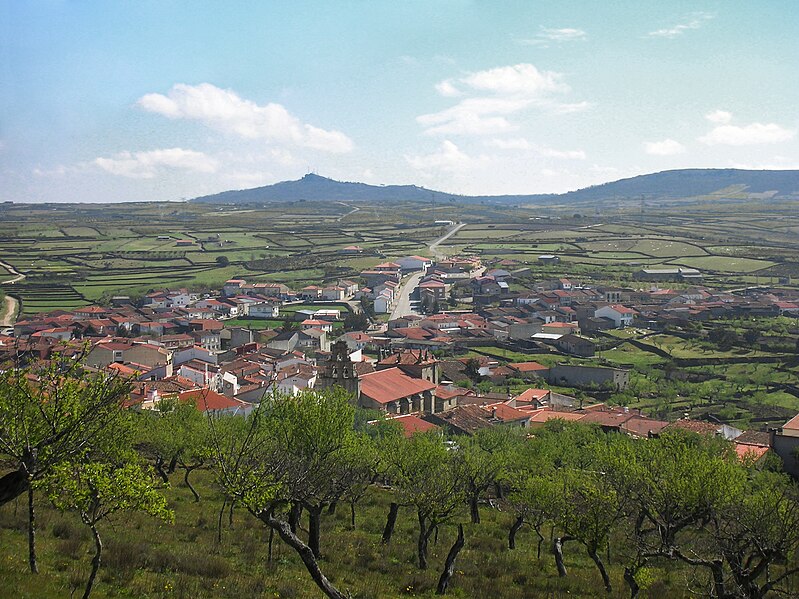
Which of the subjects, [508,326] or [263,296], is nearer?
[508,326]

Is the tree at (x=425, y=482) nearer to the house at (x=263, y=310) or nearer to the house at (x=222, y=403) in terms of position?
the house at (x=222, y=403)

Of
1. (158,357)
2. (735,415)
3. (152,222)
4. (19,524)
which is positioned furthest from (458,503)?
(152,222)

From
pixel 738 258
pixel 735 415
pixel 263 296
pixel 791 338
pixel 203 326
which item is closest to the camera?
pixel 735 415

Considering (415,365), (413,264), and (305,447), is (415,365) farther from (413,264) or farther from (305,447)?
(413,264)

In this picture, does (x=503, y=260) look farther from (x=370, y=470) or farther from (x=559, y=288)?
(x=370, y=470)

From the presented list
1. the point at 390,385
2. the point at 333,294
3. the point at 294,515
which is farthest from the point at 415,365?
the point at 333,294

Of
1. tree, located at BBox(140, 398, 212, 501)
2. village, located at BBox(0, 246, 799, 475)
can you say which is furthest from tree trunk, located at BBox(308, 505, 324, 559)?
village, located at BBox(0, 246, 799, 475)

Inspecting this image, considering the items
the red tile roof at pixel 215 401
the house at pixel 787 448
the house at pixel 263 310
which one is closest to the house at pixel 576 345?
the house at pixel 787 448

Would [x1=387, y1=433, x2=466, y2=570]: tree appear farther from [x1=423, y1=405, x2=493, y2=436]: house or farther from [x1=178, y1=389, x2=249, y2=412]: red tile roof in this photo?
[x1=178, y1=389, x2=249, y2=412]: red tile roof
